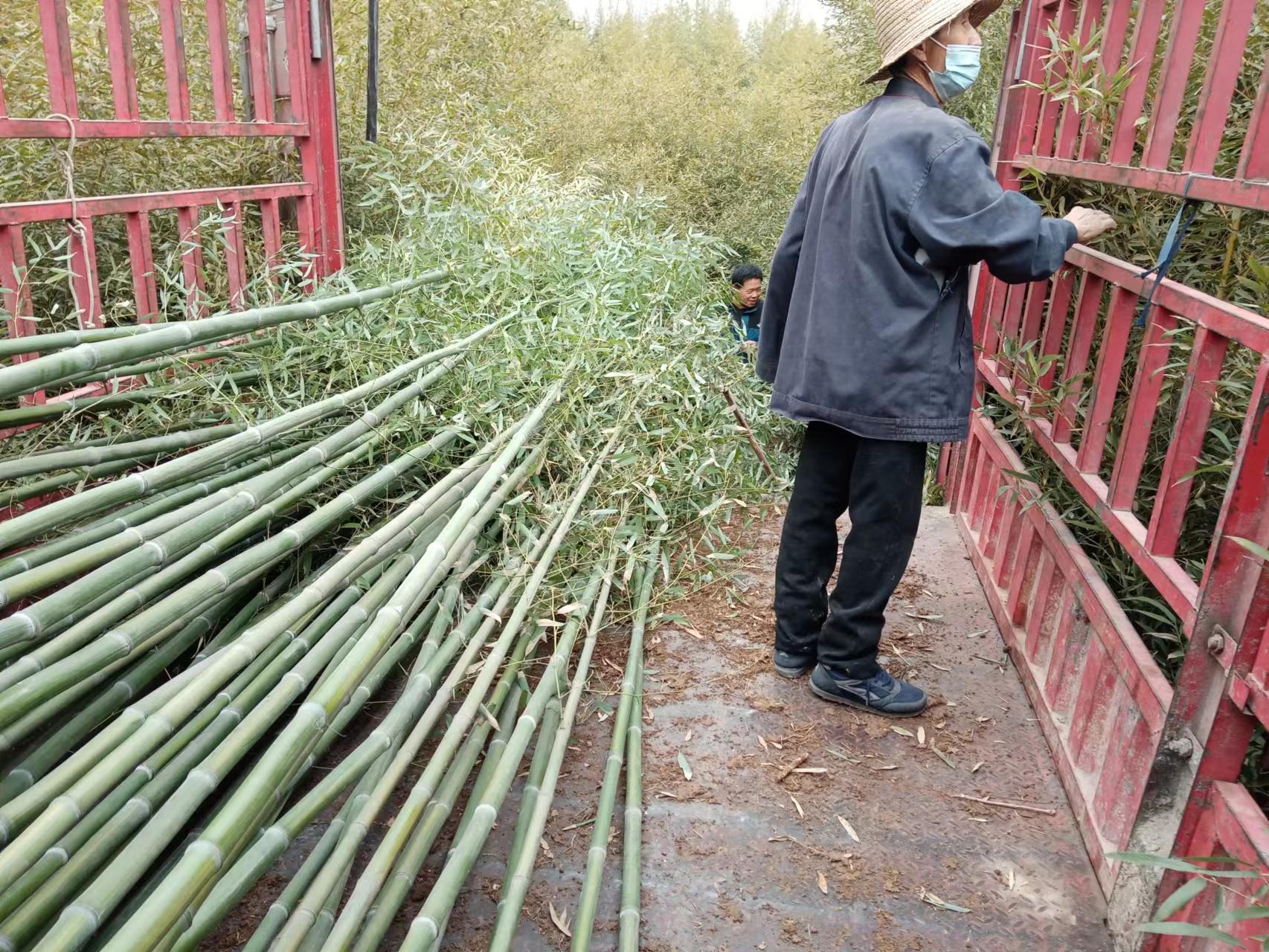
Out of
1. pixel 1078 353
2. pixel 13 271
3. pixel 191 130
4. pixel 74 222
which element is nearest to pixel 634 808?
pixel 1078 353

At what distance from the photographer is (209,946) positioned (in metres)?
1.65

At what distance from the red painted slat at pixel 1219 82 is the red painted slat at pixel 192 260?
8.97ft

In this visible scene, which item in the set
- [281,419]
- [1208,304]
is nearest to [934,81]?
[1208,304]

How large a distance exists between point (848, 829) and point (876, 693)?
0.48 metres

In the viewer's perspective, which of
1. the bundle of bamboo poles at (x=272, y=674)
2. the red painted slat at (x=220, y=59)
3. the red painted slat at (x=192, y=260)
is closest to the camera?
the bundle of bamboo poles at (x=272, y=674)

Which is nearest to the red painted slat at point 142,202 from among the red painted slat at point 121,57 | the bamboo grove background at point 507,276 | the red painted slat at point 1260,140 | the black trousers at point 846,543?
the bamboo grove background at point 507,276

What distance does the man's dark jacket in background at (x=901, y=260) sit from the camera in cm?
202

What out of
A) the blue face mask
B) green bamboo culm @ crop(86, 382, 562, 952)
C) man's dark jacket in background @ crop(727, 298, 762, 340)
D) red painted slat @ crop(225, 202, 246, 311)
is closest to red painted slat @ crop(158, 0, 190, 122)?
red painted slat @ crop(225, 202, 246, 311)

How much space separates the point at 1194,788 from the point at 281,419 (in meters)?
1.82

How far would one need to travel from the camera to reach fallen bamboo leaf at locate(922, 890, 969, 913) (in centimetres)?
176

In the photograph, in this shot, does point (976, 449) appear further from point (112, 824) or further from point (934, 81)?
point (112, 824)

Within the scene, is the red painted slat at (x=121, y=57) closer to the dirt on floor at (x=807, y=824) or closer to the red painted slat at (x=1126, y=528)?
the dirt on floor at (x=807, y=824)

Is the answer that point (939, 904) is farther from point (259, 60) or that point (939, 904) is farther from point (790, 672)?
point (259, 60)

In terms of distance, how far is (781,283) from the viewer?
256 centimetres
